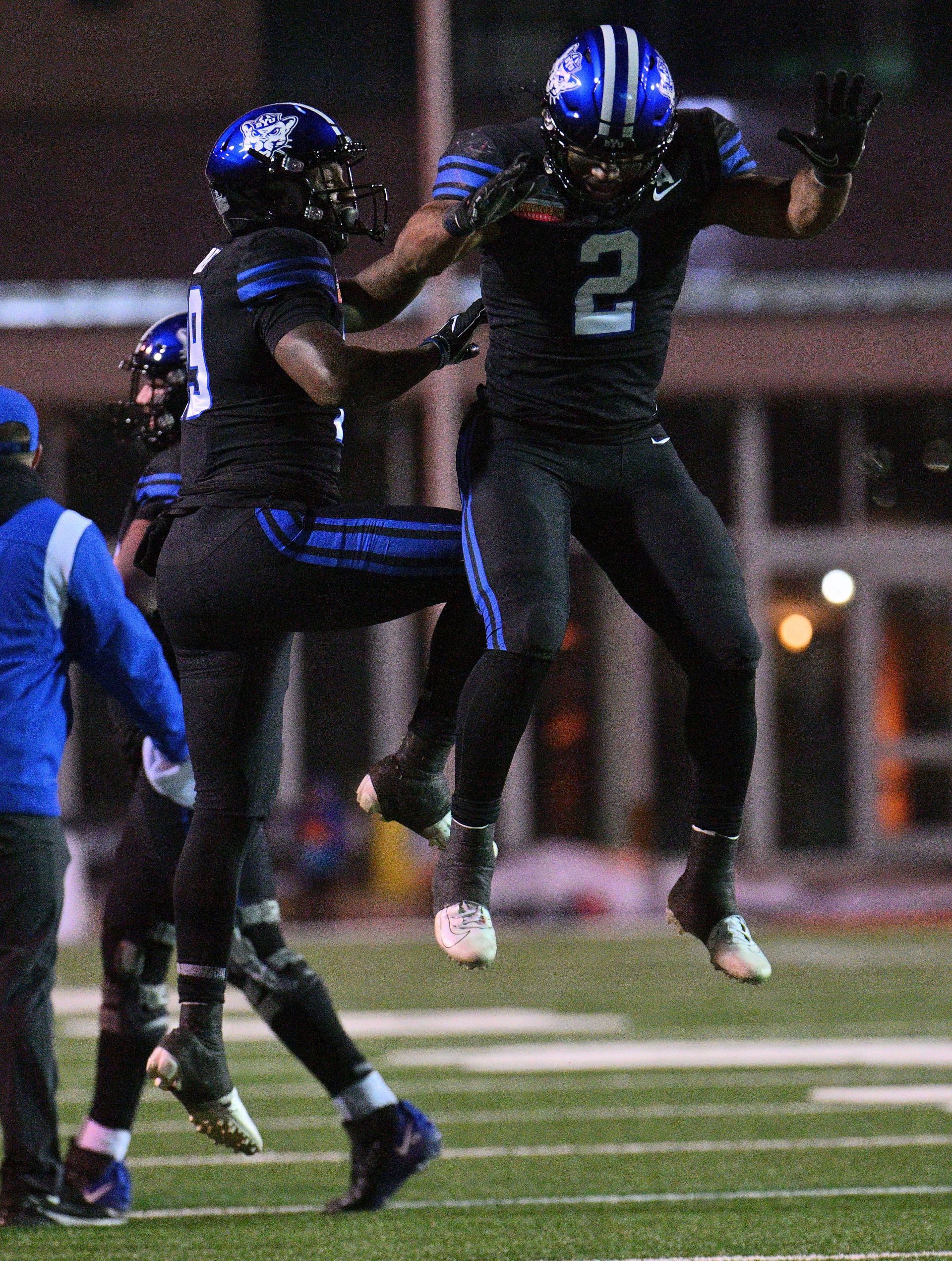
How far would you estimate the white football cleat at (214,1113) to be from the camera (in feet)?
15.2

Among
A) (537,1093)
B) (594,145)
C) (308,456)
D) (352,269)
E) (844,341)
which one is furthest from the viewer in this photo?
(844,341)

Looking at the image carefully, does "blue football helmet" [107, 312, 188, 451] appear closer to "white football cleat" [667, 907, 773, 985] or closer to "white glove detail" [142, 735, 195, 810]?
"white glove detail" [142, 735, 195, 810]

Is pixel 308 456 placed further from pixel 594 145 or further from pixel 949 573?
pixel 949 573

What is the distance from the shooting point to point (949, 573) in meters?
19.7

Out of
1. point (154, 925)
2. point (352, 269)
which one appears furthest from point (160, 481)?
point (352, 269)

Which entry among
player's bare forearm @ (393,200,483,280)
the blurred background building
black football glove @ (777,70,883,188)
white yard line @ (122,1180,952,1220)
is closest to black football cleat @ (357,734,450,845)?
player's bare forearm @ (393,200,483,280)

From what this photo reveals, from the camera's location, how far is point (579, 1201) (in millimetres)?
6297

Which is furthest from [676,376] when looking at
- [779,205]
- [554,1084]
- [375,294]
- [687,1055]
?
[779,205]

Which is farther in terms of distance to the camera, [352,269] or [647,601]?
[352,269]

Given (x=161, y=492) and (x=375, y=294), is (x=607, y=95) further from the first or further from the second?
(x=161, y=492)

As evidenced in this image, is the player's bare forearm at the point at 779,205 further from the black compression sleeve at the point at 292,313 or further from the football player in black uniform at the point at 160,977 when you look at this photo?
the football player in black uniform at the point at 160,977

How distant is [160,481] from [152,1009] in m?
1.62

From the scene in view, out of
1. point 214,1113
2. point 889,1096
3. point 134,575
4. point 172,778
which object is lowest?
point 889,1096

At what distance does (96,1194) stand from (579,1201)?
1.42 metres
